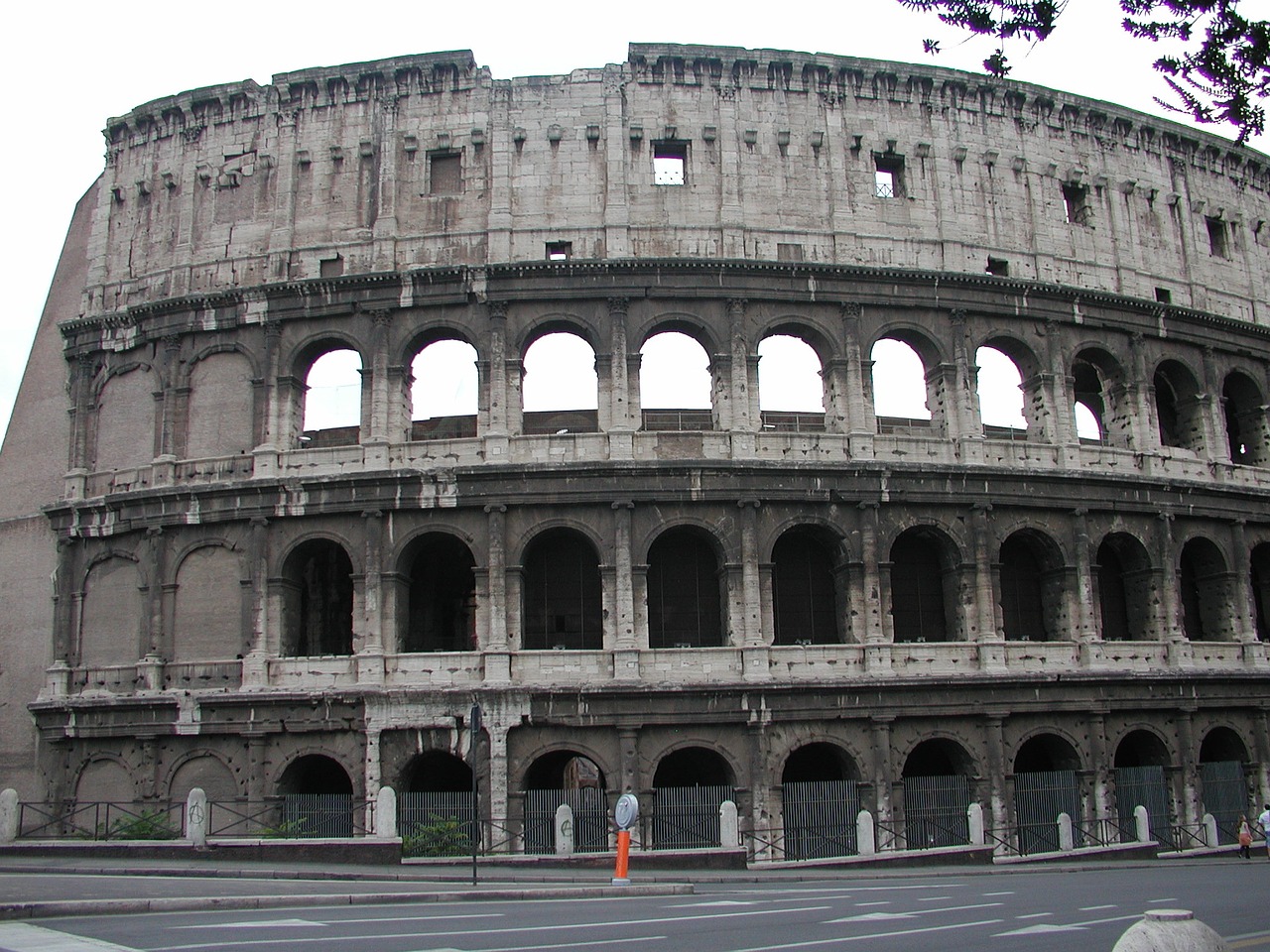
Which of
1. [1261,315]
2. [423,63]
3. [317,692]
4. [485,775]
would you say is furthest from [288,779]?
[1261,315]

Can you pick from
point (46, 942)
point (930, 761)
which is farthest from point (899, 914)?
point (930, 761)

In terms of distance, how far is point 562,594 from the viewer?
25.4m

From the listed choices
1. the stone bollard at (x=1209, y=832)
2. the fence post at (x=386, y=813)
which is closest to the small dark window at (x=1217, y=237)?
the stone bollard at (x=1209, y=832)

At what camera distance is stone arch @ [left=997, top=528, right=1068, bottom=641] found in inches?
1037

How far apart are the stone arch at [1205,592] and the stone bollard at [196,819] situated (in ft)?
72.3

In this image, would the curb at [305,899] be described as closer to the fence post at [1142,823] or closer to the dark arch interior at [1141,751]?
the fence post at [1142,823]

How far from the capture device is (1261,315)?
3088 centimetres

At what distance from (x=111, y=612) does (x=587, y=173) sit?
48.4 feet

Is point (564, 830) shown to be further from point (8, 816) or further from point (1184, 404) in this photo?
point (1184, 404)

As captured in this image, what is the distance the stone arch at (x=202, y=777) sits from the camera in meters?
24.1

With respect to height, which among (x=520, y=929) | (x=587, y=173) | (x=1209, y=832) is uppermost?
(x=587, y=173)

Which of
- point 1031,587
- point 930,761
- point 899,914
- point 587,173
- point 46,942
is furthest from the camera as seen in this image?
point 1031,587

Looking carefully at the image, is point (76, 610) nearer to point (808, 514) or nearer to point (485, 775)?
point (485, 775)

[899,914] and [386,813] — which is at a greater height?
[386,813]
